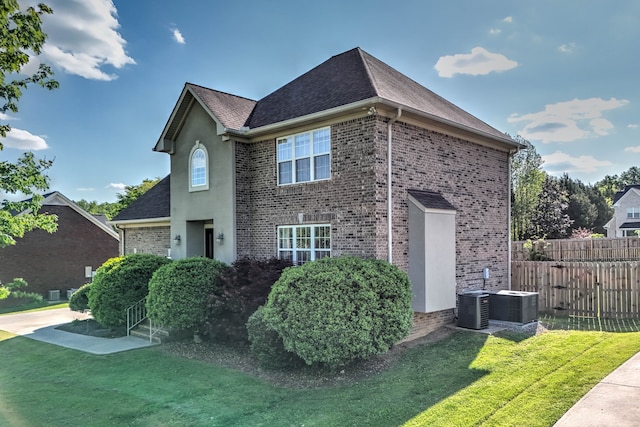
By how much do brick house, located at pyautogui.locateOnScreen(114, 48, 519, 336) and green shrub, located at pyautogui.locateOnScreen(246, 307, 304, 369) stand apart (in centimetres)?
304

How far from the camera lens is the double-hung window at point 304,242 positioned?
1195 centimetres

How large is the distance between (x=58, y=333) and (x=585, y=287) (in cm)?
1768

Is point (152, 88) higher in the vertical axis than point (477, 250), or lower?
higher

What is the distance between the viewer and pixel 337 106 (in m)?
11.1

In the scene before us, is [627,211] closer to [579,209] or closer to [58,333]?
[579,209]

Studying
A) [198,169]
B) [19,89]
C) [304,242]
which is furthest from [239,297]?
[19,89]

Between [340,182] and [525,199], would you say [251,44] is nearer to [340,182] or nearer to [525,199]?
[340,182]

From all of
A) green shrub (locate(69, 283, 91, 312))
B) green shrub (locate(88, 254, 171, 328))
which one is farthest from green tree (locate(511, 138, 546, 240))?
green shrub (locate(69, 283, 91, 312))

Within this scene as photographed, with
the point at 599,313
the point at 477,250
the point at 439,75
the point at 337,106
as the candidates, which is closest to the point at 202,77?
the point at 337,106

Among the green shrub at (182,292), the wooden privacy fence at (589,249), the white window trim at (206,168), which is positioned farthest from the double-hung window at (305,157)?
the wooden privacy fence at (589,249)

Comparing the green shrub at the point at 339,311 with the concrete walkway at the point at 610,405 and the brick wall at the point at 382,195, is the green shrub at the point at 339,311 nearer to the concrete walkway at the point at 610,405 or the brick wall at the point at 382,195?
the brick wall at the point at 382,195

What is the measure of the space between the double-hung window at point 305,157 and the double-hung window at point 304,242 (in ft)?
4.71

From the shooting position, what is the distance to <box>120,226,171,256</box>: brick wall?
1870 centimetres

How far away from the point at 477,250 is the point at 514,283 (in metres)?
2.66
